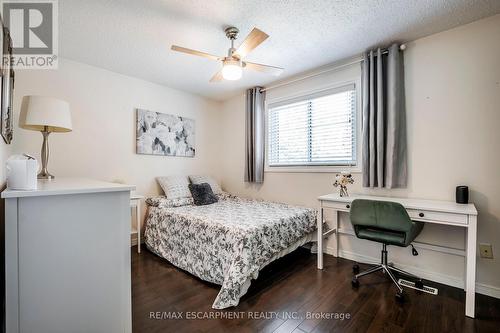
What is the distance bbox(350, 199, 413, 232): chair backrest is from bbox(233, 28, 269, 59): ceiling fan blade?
160 centimetres

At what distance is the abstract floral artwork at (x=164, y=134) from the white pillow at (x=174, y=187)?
404 millimetres

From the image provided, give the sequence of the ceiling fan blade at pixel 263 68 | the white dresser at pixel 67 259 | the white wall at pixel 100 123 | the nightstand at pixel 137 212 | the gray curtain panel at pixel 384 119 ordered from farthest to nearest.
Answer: the nightstand at pixel 137 212, the white wall at pixel 100 123, the gray curtain panel at pixel 384 119, the ceiling fan blade at pixel 263 68, the white dresser at pixel 67 259

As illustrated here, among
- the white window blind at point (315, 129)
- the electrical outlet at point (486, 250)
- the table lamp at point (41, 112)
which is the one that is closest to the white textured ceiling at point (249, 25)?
the white window blind at point (315, 129)

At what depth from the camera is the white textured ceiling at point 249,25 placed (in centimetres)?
173

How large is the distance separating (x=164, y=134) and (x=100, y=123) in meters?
0.80

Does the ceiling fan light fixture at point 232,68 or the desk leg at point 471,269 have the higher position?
the ceiling fan light fixture at point 232,68

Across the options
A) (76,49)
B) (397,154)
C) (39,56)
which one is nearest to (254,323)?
(397,154)

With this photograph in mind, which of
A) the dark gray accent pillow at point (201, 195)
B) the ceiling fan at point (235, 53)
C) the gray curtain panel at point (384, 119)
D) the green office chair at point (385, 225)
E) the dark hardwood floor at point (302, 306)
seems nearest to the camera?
the dark hardwood floor at point (302, 306)

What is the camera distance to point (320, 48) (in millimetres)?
2367

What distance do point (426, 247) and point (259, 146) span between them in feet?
7.47

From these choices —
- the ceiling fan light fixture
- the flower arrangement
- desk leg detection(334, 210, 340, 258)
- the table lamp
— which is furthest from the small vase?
the table lamp

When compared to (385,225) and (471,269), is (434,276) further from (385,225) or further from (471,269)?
(385,225)

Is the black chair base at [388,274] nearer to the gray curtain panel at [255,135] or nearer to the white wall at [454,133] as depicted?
the white wall at [454,133]

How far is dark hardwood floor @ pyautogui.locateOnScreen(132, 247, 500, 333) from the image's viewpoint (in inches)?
59.6
